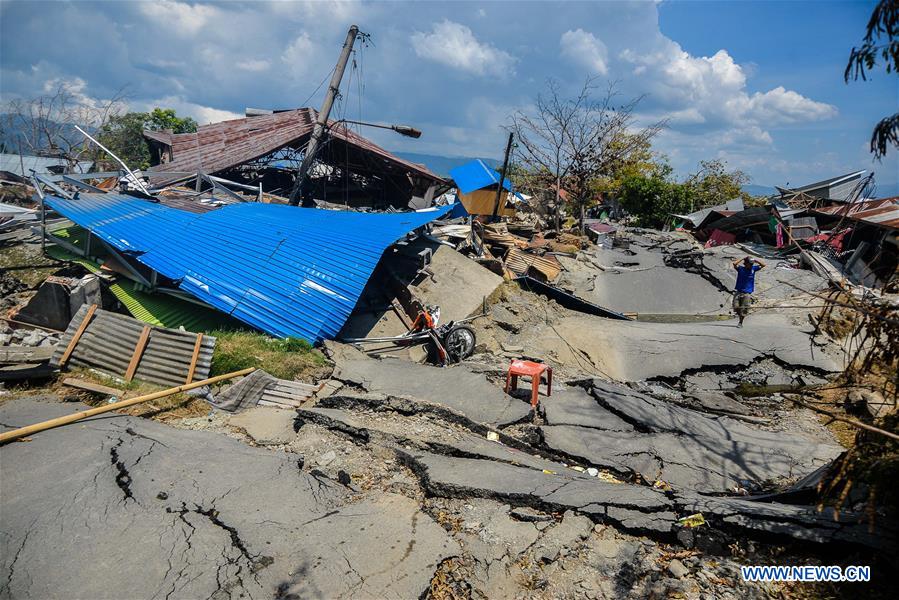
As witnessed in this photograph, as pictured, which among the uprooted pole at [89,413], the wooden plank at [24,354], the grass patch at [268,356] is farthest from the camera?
the grass patch at [268,356]

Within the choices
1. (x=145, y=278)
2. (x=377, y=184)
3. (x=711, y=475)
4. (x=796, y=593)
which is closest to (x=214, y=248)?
(x=145, y=278)

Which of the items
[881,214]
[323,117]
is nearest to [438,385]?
[323,117]

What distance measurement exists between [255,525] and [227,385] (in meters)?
2.99

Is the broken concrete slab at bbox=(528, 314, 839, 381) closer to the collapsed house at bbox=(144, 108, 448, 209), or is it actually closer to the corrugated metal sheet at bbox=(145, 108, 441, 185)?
the collapsed house at bbox=(144, 108, 448, 209)

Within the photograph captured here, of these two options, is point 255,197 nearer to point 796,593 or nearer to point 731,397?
point 731,397

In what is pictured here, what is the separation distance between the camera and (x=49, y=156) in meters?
21.4

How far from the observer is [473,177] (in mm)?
21047

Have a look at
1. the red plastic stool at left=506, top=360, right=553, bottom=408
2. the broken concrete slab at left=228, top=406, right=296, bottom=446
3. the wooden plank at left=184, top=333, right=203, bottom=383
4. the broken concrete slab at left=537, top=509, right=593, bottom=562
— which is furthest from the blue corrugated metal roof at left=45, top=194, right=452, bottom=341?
the broken concrete slab at left=537, top=509, right=593, bottom=562

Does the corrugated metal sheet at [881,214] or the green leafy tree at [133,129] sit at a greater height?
the corrugated metal sheet at [881,214]

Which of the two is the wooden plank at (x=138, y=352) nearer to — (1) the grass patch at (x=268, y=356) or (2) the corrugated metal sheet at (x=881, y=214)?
(1) the grass patch at (x=268, y=356)

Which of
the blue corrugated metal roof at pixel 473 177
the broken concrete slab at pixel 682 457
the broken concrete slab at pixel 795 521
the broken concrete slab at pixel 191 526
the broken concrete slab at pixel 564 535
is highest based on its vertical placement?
the blue corrugated metal roof at pixel 473 177

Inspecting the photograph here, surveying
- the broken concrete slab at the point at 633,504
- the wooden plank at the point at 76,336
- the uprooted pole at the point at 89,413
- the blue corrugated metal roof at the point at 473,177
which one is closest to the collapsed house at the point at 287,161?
the blue corrugated metal roof at the point at 473,177

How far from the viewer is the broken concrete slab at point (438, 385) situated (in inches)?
216

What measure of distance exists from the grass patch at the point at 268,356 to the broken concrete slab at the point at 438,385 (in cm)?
36
